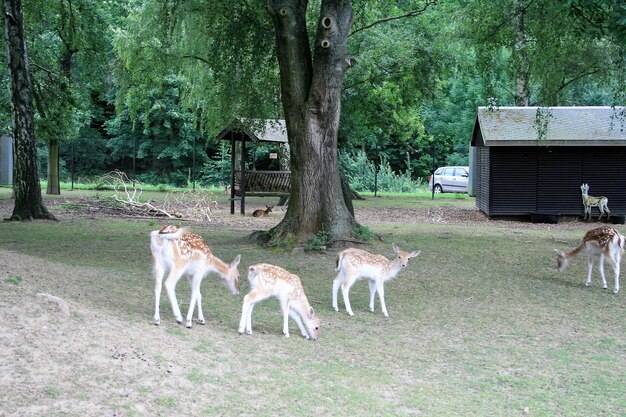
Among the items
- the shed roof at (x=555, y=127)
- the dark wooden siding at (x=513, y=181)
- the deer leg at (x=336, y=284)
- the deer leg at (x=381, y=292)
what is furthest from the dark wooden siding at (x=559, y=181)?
the deer leg at (x=336, y=284)

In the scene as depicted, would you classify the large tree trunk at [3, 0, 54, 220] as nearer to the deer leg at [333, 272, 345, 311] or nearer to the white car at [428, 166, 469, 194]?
the deer leg at [333, 272, 345, 311]

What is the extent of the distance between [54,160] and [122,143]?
1693 cm

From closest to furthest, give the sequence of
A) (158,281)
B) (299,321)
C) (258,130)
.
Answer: (158,281), (299,321), (258,130)

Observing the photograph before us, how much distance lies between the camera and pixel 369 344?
371 inches

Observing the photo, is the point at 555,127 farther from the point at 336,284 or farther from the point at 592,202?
the point at 336,284

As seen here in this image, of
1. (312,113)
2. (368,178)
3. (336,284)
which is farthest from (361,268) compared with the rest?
(368,178)

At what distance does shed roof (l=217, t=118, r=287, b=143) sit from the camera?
24500mm

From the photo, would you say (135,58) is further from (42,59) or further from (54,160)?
(54,160)

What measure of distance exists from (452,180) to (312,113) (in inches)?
1220

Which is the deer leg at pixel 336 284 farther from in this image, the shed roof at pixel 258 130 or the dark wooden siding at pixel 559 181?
the dark wooden siding at pixel 559 181

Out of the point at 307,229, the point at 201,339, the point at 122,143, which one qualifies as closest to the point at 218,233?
the point at 307,229

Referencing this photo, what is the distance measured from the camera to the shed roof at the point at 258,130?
2450cm

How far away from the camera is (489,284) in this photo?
13.8 meters

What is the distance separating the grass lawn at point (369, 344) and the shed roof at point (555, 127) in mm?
9515
